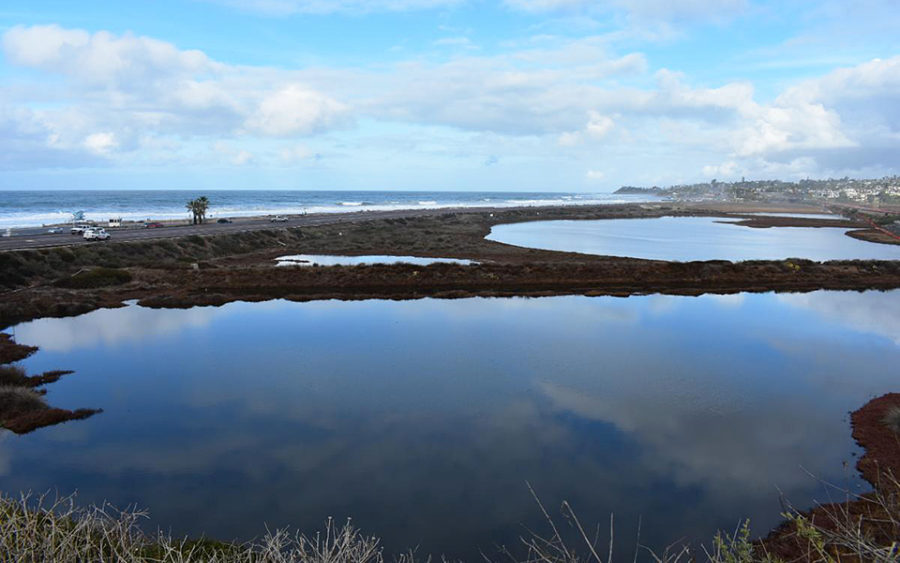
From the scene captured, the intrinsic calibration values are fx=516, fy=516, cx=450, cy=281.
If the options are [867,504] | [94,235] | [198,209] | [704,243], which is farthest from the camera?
[198,209]

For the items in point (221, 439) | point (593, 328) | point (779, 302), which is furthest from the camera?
point (779, 302)

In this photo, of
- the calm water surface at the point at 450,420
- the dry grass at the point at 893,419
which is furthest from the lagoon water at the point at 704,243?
the dry grass at the point at 893,419

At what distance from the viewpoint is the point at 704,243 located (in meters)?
109

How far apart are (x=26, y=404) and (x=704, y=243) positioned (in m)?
113

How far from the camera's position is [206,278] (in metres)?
62.2

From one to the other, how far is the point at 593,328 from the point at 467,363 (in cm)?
1417

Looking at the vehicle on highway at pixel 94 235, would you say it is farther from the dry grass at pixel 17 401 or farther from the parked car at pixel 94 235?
the dry grass at pixel 17 401

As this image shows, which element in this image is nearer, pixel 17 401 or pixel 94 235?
pixel 17 401

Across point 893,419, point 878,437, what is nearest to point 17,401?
point 878,437

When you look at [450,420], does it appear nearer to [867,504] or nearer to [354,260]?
[867,504]

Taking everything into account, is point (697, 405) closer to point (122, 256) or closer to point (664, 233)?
point (122, 256)

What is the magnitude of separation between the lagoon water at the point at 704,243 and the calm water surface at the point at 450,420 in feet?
151

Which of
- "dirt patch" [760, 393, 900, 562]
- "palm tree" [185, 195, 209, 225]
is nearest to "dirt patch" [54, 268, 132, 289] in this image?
"palm tree" [185, 195, 209, 225]

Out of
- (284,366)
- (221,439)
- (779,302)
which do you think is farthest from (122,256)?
(779,302)
